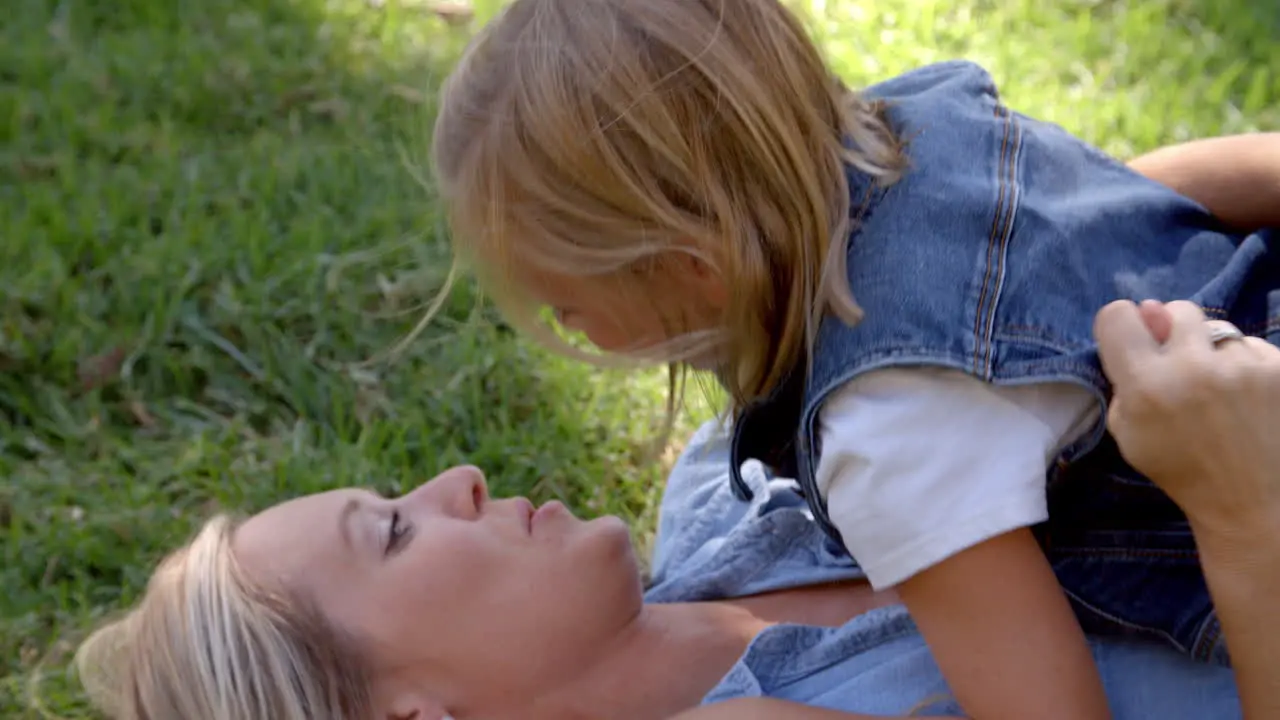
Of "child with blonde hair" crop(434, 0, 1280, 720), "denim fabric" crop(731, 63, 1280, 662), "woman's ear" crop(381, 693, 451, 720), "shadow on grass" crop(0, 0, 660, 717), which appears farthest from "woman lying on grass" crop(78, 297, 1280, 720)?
"shadow on grass" crop(0, 0, 660, 717)

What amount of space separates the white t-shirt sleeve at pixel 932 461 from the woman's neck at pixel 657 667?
1.63ft

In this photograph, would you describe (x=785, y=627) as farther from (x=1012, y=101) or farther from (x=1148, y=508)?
(x=1012, y=101)

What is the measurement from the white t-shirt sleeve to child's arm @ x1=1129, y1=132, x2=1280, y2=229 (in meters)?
0.53

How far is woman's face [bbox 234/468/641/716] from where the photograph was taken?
5.94 ft

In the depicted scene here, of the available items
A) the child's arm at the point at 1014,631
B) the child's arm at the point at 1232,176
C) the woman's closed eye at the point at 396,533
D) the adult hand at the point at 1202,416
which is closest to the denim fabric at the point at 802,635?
the child's arm at the point at 1014,631

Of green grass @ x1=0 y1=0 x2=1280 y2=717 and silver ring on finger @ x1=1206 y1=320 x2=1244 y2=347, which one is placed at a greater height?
silver ring on finger @ x1=1206 y1=320 x2=1244 y2=347

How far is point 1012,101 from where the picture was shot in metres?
3.27

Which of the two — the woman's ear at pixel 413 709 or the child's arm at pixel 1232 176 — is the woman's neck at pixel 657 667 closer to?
the woman's ear at pixel 413 709

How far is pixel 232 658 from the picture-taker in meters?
1.80

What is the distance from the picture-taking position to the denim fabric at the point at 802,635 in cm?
170

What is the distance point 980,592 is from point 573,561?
0.58 meters

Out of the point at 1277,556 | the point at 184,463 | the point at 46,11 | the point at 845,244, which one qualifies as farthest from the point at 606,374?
the point at 46,11

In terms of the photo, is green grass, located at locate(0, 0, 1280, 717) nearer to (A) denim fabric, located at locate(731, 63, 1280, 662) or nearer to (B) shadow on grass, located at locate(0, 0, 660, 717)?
(B) shadow on grass, located at locate(0, 0, 660, 717)

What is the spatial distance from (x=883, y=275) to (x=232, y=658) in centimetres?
95
